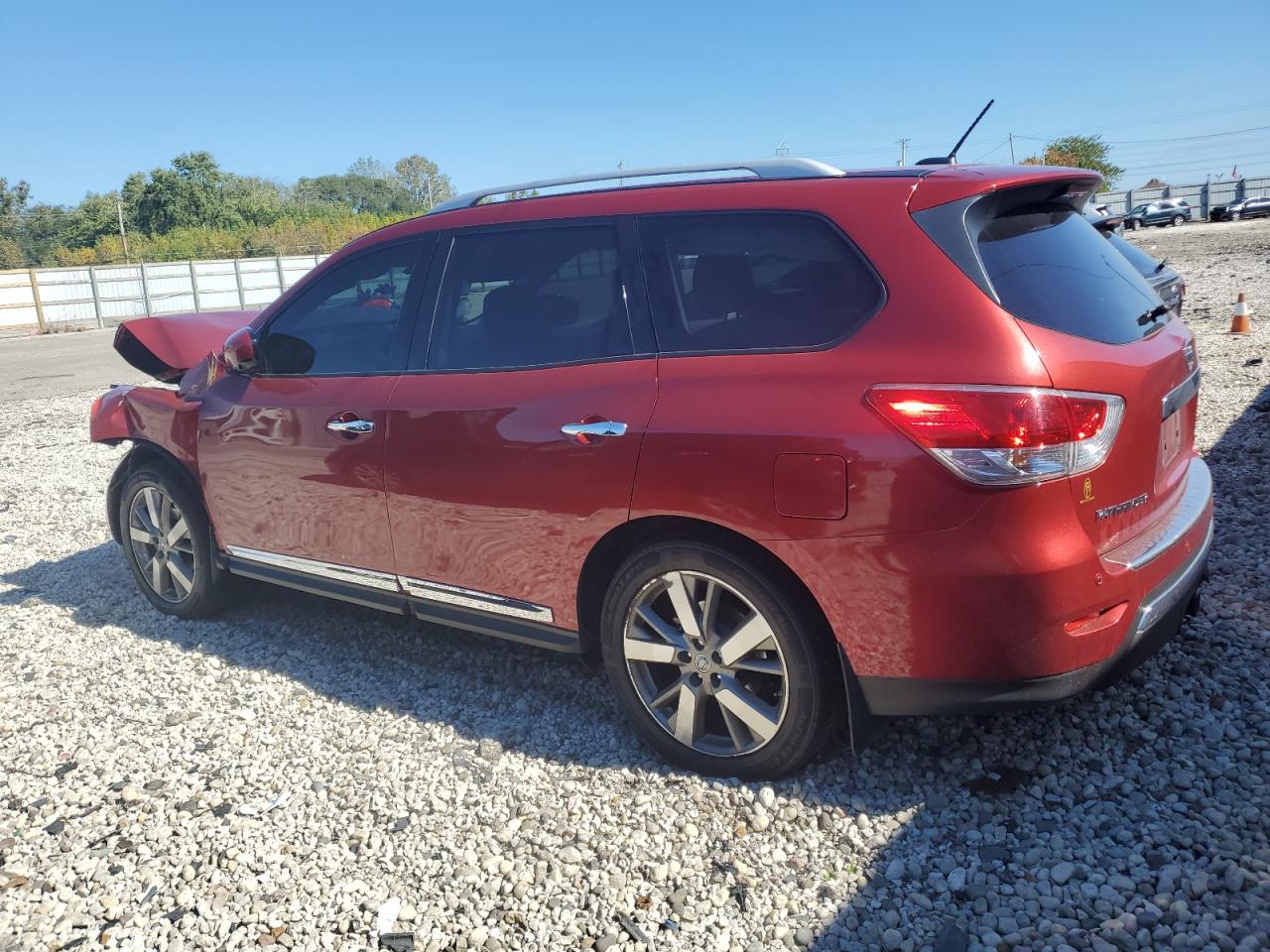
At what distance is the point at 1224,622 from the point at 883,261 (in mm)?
2402

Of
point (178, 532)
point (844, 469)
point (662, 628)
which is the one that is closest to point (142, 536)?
point (178, 532)

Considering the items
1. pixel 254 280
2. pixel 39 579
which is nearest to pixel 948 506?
pixel 39 579

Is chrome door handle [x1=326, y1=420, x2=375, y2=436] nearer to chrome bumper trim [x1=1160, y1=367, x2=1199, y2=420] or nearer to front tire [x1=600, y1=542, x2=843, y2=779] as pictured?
front tire [x1=600, y1=542, x2=843, y2=779]

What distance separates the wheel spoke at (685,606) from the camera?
318cm

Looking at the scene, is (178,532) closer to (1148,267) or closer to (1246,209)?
(1148,267)

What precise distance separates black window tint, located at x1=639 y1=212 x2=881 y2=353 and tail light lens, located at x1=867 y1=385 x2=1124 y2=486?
1.22 feet

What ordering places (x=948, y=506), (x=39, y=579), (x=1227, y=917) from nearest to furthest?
(x=1227, y=917), (x=948, y=506), (x=39, y=579)

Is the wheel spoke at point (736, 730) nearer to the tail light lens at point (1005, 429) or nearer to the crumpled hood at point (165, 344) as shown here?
the tail light lens at point (1005, 429)

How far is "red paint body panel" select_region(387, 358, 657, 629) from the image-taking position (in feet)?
10.6

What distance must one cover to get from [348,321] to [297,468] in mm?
661

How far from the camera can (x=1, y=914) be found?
9.43 feet

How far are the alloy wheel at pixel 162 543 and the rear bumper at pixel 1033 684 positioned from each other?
3.59 meters

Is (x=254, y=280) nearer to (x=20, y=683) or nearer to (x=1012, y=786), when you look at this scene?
(x=20, y=683)

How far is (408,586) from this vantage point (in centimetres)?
399
